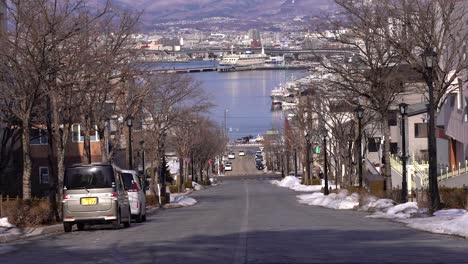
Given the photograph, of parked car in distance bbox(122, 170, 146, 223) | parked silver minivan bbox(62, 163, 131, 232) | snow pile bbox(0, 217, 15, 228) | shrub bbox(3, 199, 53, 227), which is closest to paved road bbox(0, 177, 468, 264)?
parked silver minivan bbox(62, 163, 131, 232)

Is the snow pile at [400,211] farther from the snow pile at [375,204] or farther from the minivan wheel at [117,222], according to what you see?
the minivan wheel at [117,222]

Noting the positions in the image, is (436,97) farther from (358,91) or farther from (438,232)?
(438,232)

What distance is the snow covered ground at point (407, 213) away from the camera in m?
20.8

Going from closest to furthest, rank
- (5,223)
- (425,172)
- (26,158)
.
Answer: (5,223) < (26,158) < (425,172)

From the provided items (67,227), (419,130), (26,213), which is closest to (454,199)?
(67,227)

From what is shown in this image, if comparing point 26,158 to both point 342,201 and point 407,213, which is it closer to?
point 407,213

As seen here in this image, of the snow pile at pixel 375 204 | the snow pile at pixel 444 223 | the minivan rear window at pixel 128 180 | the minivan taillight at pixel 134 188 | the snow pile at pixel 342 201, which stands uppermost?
the minivan rear window at pixel 128 180

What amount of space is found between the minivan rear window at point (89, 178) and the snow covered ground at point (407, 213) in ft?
28.9

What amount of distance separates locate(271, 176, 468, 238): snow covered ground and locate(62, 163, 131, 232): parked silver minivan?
8.63m

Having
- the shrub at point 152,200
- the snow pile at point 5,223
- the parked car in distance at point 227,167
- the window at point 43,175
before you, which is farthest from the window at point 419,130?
the parked car in distance at point 227,167

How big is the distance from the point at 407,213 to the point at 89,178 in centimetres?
1072

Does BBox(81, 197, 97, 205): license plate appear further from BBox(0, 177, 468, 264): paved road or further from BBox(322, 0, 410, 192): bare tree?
BBox(322, 0, 410, 192): bare tree

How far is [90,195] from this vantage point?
26203 millimetres

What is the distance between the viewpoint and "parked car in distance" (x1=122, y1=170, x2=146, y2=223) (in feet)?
103
